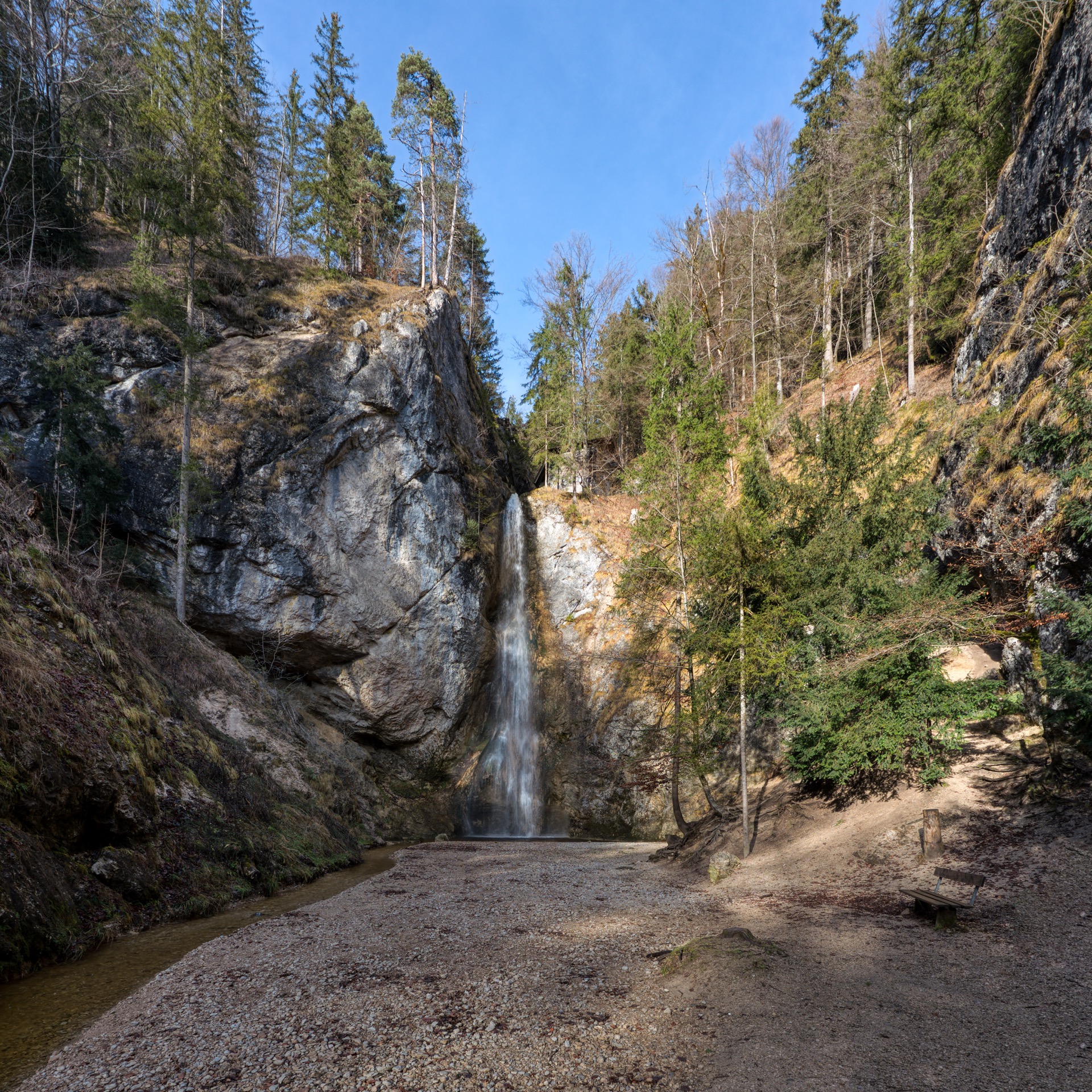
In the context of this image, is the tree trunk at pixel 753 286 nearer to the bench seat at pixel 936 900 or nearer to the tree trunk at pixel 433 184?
the tree trunk at pixel 433 184

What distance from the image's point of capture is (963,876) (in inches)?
272

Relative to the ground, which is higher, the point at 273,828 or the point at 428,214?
the point at 428,214

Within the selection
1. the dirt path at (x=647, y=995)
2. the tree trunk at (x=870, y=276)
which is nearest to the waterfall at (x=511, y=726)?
the dirt path at (x=647, y=995)

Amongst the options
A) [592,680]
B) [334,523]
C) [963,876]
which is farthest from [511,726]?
[963,876]

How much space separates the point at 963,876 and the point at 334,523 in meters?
18.7

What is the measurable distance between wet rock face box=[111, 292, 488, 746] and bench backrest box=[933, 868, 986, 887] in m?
16.0

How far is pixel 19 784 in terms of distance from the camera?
6.25m

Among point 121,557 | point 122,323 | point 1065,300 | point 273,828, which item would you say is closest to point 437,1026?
point 273,828

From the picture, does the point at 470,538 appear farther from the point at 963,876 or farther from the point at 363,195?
the point at 363,195

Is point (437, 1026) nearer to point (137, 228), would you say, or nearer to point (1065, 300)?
point (1065, 300)

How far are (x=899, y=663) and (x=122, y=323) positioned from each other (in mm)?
24932

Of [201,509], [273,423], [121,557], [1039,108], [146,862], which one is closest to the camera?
[146,862]

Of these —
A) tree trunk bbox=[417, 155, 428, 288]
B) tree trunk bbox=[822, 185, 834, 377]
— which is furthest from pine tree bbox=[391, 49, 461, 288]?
tree trunk bbox=[822, 185, 834, 377]

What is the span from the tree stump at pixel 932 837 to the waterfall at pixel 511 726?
13.9 m
